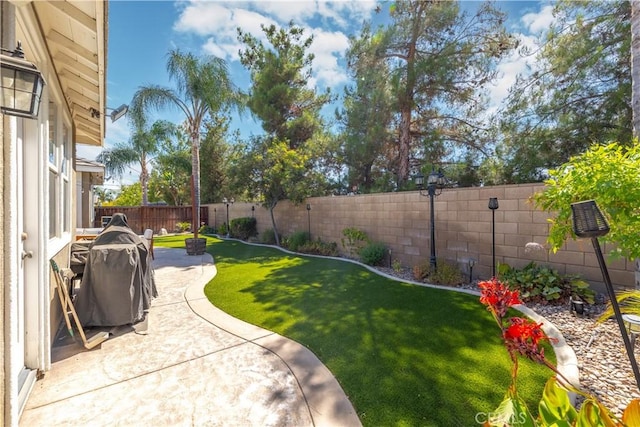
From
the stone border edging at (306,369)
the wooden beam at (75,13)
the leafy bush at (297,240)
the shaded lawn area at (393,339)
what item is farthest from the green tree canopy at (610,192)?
the leafy bush at (297,240)

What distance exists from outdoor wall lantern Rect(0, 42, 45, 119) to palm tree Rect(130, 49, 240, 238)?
421 inches

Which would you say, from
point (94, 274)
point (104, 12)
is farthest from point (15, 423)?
point (104, 12)

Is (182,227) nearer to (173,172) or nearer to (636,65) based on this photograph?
(173,172)

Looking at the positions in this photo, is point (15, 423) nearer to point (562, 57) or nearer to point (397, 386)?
point (397, 386)

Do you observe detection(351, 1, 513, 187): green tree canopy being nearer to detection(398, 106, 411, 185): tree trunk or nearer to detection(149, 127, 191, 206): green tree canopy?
detection(398, 106, 411, 185): tree trunk

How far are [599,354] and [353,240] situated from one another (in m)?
6.36

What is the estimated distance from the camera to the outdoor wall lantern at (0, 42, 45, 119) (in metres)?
1.53

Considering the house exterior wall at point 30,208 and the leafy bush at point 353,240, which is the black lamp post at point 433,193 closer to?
the leafy bush at point 353,240

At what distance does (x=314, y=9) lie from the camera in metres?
8.81

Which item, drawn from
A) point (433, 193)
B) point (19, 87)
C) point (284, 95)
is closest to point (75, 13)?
point (19, 87)

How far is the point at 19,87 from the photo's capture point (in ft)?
5.16

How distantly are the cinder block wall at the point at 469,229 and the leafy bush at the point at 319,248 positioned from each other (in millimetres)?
278

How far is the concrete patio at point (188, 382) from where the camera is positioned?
217 cm

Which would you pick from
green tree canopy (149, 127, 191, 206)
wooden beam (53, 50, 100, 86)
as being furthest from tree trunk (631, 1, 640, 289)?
green tree canopy (149, 127, 191, 206)
